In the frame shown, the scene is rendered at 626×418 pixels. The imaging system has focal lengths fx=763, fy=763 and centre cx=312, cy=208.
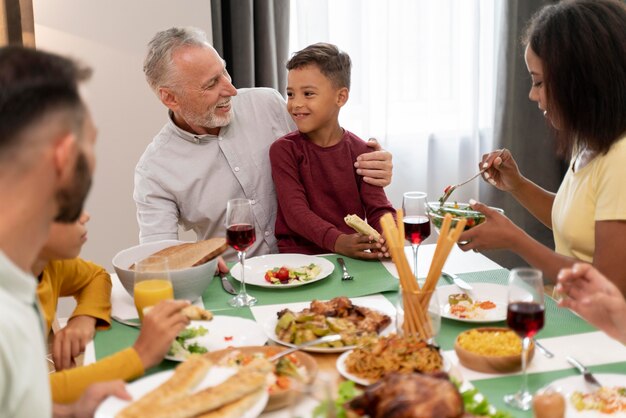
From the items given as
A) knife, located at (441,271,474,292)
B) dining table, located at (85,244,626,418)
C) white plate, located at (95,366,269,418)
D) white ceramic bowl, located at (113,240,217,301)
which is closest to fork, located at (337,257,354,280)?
dining table, located at (85,244,626,418)

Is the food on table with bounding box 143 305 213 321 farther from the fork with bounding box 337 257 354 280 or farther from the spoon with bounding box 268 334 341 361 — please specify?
the fork with bounding box 337 257 354 280

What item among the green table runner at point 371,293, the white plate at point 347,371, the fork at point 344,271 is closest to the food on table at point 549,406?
the green table runner at point 371,293

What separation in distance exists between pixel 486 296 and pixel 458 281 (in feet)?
0.31

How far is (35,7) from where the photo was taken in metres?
3.00

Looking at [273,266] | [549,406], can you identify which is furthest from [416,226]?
[549,406]

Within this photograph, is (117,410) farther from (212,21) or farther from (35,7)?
(212,21)

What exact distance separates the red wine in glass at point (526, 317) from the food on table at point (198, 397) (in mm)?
465

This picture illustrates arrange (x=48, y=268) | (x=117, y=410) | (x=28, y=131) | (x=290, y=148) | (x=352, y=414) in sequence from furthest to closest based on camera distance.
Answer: (x=290, y=148) → (x=48, y=268) → (x=117, y=410) → (x=352, y=414) → (x=28, y=131)

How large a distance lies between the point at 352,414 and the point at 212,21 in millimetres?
2602

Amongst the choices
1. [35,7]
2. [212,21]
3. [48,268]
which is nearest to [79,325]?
[48,268]

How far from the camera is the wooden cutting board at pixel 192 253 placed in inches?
78.6

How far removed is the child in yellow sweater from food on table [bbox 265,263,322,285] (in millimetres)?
462

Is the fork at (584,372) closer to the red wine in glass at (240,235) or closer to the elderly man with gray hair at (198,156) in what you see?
the red wine in glass at (240,235)

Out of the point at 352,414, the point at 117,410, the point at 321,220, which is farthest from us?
the point at 321,220
